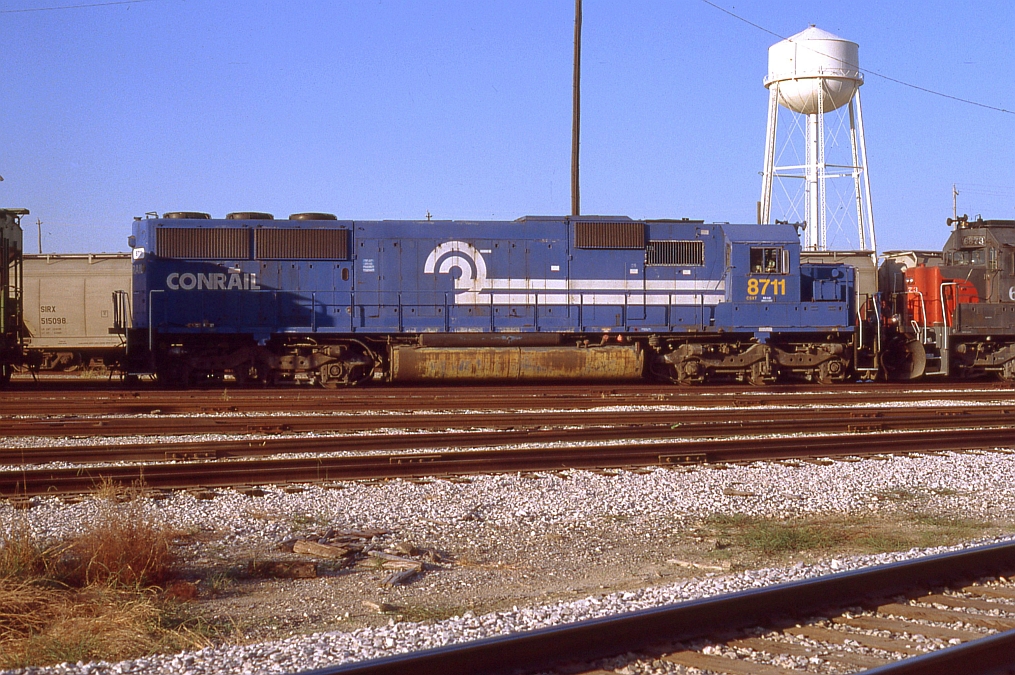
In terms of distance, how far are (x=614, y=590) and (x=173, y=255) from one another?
16.4m

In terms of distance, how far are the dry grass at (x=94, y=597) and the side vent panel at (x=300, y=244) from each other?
45.4 ft

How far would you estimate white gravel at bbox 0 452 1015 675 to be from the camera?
16.9 feet

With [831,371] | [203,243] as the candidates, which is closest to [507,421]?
[203,243]

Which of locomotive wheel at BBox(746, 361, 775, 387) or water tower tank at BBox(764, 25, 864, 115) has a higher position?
water tower tank at BBox(764, 25, 864, 115)

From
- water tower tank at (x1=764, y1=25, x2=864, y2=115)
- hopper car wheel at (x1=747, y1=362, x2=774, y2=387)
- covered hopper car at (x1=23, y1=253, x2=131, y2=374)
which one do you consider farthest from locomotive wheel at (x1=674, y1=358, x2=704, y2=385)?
water tower tank at (x1=764, y1=25, x2=864, y2=115)

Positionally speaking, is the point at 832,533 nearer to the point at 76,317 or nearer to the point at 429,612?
the point at 429,612

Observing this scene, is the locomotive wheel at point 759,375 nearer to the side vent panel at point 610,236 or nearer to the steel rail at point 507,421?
the side vent panel at point 610,236

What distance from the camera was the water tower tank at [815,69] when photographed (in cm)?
3597

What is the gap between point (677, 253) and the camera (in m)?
20.6

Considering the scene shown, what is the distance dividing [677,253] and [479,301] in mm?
4728

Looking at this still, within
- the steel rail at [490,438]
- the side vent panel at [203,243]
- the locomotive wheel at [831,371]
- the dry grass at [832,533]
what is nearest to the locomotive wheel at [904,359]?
the locomotive wheel at [831,371]

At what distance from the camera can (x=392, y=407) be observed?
14.9 meters

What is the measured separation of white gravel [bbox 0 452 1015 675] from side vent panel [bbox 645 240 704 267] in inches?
419

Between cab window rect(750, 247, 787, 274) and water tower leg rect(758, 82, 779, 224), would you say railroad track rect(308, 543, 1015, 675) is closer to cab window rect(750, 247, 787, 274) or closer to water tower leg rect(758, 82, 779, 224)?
cab window rect(750, 247, 787, 274)
